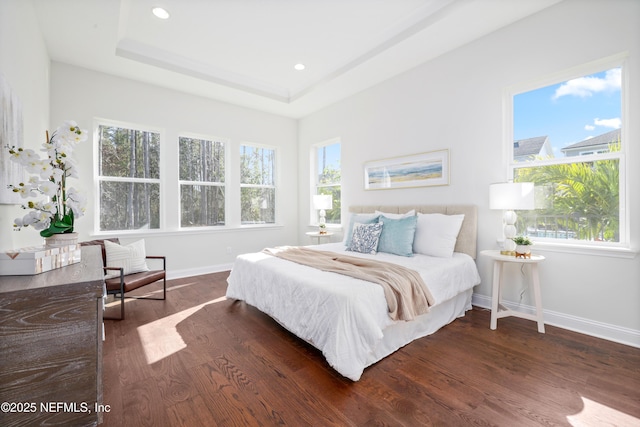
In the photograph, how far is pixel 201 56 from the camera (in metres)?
3.70

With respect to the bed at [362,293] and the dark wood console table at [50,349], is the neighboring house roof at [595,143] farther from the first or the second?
the dark wood console table at [50,349]

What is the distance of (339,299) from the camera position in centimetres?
192

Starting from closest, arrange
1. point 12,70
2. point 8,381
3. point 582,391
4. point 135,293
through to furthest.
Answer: point 8,381 < point 582,391 < point 12,70 < point 135,293

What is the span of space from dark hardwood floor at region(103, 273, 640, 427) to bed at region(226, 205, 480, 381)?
0.52 feet

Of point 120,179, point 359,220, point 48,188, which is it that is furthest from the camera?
point 120,179

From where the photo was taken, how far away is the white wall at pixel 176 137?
3721mm

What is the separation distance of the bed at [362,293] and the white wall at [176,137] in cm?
175

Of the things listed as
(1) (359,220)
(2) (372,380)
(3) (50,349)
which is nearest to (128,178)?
(1) (359,220)

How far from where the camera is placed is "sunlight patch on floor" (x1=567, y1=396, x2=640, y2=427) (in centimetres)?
150

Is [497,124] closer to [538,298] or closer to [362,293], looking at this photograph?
[538,298]

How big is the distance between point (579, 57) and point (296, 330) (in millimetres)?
3377

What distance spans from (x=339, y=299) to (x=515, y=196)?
6.23ft

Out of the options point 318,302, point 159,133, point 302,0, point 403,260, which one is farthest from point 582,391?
point 159,133

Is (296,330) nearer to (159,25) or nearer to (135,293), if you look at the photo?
(135,293)
